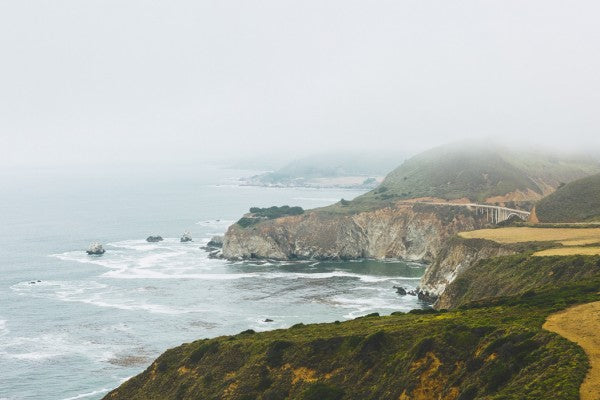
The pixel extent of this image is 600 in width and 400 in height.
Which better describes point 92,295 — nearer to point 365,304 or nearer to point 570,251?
point 365,304

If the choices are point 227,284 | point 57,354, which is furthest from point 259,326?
point 227,284

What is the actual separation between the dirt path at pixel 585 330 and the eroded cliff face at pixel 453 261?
219 feet

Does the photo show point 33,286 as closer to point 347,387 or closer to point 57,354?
point 57,354

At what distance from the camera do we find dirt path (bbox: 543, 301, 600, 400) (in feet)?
120

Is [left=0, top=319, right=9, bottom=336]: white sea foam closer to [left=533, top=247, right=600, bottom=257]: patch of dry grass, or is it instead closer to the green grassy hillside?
the green grassy hillside

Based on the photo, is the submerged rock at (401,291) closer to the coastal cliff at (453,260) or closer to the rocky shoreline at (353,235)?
the coastal cliff at (453,260)

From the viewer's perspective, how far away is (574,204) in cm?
14662

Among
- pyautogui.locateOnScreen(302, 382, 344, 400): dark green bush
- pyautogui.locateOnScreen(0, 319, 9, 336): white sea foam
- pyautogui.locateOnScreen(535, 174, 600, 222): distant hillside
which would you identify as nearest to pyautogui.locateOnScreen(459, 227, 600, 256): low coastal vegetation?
pyautogui.locateOnScreen(535, 174, 600, 222): distant hillside

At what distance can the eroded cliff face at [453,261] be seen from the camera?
12181cm

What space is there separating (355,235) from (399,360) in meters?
137

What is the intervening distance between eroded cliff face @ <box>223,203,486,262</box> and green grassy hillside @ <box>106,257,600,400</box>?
109504 mm

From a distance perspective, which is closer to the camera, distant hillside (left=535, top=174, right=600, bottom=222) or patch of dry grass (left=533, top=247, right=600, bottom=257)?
patch of dry grass (left=533, top=247, right=600, bottom=257)

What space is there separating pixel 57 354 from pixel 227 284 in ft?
178

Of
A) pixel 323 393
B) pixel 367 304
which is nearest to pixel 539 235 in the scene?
pixel 367 304
